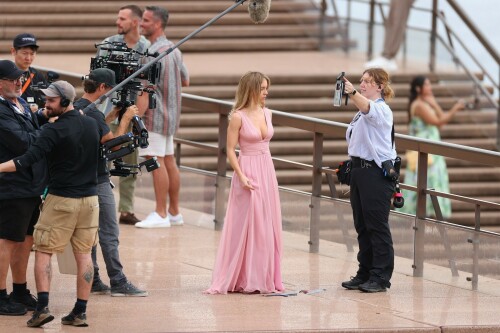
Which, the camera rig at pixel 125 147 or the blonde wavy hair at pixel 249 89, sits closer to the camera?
the camera rig at pixel 125 147

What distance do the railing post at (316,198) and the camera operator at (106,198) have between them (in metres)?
2.71

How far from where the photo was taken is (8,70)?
10367 millimetres

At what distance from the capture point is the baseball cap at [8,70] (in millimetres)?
10359

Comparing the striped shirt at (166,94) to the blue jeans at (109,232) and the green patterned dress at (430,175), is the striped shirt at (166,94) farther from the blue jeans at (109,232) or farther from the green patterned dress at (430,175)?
the blue jeans at (109,232)

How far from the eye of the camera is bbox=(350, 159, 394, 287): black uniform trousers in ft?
38.1

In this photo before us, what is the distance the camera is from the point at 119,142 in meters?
10.5

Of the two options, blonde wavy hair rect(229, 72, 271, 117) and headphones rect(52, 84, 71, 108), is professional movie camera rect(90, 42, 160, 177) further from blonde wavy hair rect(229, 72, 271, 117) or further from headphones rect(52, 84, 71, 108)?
blonde wavy hair rect(229, 72, 271, 117)

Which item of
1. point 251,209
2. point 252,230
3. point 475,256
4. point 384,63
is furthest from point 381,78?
point 384,63

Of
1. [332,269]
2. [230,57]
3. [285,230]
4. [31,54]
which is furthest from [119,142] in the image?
[230,57]

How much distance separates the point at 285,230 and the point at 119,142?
405 cm

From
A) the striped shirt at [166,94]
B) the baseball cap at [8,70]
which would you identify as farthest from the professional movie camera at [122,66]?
the striped shirt at [166,94]

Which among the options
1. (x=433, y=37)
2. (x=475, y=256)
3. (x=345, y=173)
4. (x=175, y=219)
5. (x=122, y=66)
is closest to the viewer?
(x=122, y=66)

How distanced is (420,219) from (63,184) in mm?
3778

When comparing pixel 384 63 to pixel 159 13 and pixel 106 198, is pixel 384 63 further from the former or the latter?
pixel 106 198
